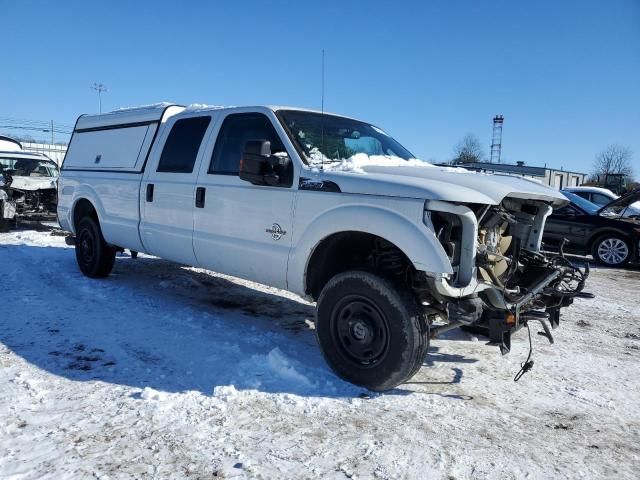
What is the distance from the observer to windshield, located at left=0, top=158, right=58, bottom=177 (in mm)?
12852

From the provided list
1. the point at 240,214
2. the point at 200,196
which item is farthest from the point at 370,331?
the point at 200,196

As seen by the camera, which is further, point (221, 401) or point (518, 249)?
point (518, 249)

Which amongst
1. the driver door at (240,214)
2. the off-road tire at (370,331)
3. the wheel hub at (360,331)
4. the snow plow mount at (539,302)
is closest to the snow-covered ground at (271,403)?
the off-road tire at (370,331)

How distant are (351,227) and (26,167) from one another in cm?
1265

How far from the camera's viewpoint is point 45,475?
2.40m

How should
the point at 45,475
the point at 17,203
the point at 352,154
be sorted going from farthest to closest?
the point at 17,203 → the point at 352,154 → the point at 45,475

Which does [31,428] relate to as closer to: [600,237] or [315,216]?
[315,216]

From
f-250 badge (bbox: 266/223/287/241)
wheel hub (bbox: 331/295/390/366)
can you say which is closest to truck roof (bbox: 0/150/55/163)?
f-250 badge (bbox: 266/223/287/241)

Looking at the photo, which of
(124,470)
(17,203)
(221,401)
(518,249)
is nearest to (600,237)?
(518,249)

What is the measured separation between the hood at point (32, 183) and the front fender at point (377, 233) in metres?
11.1

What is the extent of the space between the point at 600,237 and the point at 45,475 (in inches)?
441

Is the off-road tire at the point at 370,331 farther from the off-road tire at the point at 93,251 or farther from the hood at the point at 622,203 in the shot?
the hood at the point at 622,203

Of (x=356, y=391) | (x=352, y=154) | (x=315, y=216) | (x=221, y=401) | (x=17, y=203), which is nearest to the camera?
(x=221, y=401)

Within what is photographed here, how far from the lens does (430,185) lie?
3211 millimetres
